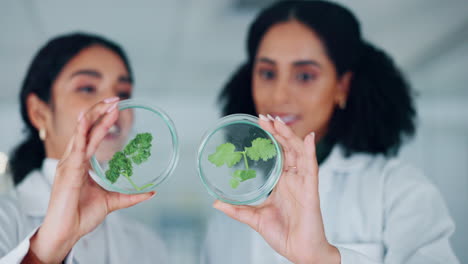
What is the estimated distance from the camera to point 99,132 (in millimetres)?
908

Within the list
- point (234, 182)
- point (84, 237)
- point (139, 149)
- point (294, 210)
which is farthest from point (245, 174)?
point (84, 237)

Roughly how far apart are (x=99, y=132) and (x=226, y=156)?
0.29 m

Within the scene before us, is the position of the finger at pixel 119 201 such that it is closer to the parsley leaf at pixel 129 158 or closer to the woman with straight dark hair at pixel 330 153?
the parsley leaf at pixel 129 158

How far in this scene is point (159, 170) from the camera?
1.02 m

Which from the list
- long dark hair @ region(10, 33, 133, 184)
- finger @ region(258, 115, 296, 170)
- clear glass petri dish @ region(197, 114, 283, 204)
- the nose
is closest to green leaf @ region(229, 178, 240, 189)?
clear glass petri dish @ region(197, 114, 283, 204)

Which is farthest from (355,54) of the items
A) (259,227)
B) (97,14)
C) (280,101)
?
(97,14)

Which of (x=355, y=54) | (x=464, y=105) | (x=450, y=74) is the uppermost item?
(x=355, y=54)

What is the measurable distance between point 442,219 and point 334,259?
40 centimetres

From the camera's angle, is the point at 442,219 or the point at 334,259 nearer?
the point at 334,259

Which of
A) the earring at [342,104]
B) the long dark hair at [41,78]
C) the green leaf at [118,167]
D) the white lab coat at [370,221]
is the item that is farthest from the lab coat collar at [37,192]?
the earring at [342,104]

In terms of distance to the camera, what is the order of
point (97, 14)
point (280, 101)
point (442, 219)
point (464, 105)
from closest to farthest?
point (442, 219)
point (280, 101)
point (97, 14)
point (464, 105)

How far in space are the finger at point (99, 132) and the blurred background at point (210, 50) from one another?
31.8 inches

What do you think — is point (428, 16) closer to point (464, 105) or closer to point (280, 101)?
point (464, 105)

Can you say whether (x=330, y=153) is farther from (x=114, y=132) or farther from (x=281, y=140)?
(x=114, y=132)
